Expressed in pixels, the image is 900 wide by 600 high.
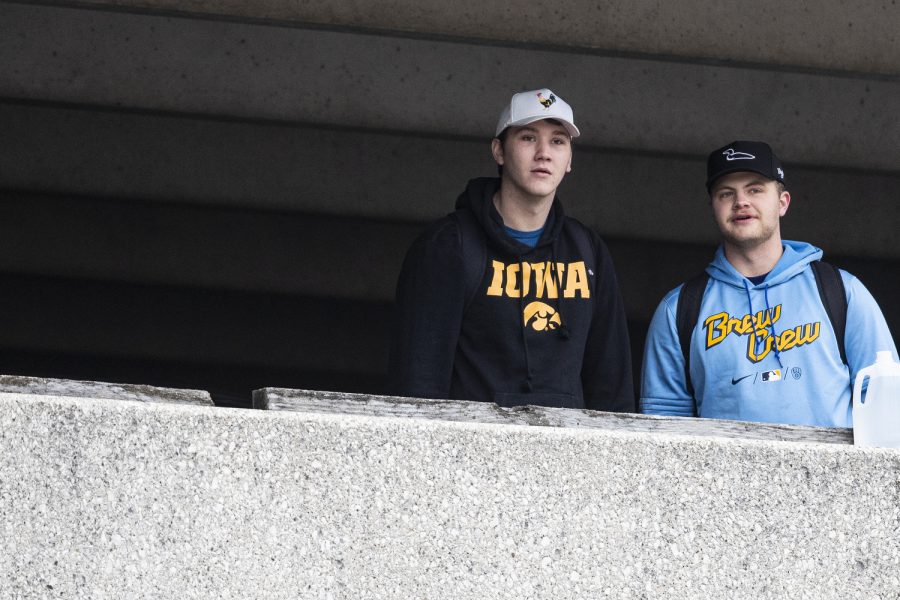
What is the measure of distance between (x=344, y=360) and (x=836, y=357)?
7195mm

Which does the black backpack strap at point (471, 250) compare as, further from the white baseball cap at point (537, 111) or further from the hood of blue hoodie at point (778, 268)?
the hood of blue hoodie at point (778, 268)

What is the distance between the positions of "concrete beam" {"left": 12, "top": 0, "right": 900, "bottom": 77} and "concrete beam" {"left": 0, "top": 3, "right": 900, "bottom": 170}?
0.09 metres

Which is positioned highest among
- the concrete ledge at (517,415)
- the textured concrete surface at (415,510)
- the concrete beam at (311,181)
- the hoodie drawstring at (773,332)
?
the concrete beam at (311,181)

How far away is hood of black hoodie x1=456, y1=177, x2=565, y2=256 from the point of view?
364 cm

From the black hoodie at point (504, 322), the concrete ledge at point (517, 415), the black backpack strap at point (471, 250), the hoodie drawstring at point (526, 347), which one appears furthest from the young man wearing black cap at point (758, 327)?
the concrete ledge at point (517, 415)

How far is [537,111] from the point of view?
3.86m

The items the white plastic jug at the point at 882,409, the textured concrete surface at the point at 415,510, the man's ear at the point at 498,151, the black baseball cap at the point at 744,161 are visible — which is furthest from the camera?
the man's ear at the point at 498,151

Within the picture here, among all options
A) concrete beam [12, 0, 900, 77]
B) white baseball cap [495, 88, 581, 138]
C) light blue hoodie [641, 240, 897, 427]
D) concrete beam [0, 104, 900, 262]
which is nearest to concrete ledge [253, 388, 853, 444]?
light blue hoodie [641, 240, 897, 427]

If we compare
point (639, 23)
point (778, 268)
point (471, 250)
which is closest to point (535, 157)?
point (471, 250)

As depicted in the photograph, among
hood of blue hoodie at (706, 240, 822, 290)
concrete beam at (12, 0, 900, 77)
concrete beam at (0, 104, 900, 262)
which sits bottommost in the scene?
hood of blue hoodie at (706, 240, 822, 290)

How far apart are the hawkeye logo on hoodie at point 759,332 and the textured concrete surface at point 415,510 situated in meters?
1.26

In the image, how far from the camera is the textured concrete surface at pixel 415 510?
6.90 ft

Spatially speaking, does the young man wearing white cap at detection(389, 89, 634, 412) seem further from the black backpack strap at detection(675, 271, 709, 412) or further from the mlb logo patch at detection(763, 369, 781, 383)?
the mlb logo patch at detection(763, 369, 781, 383)

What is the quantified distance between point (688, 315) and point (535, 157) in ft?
2.18
